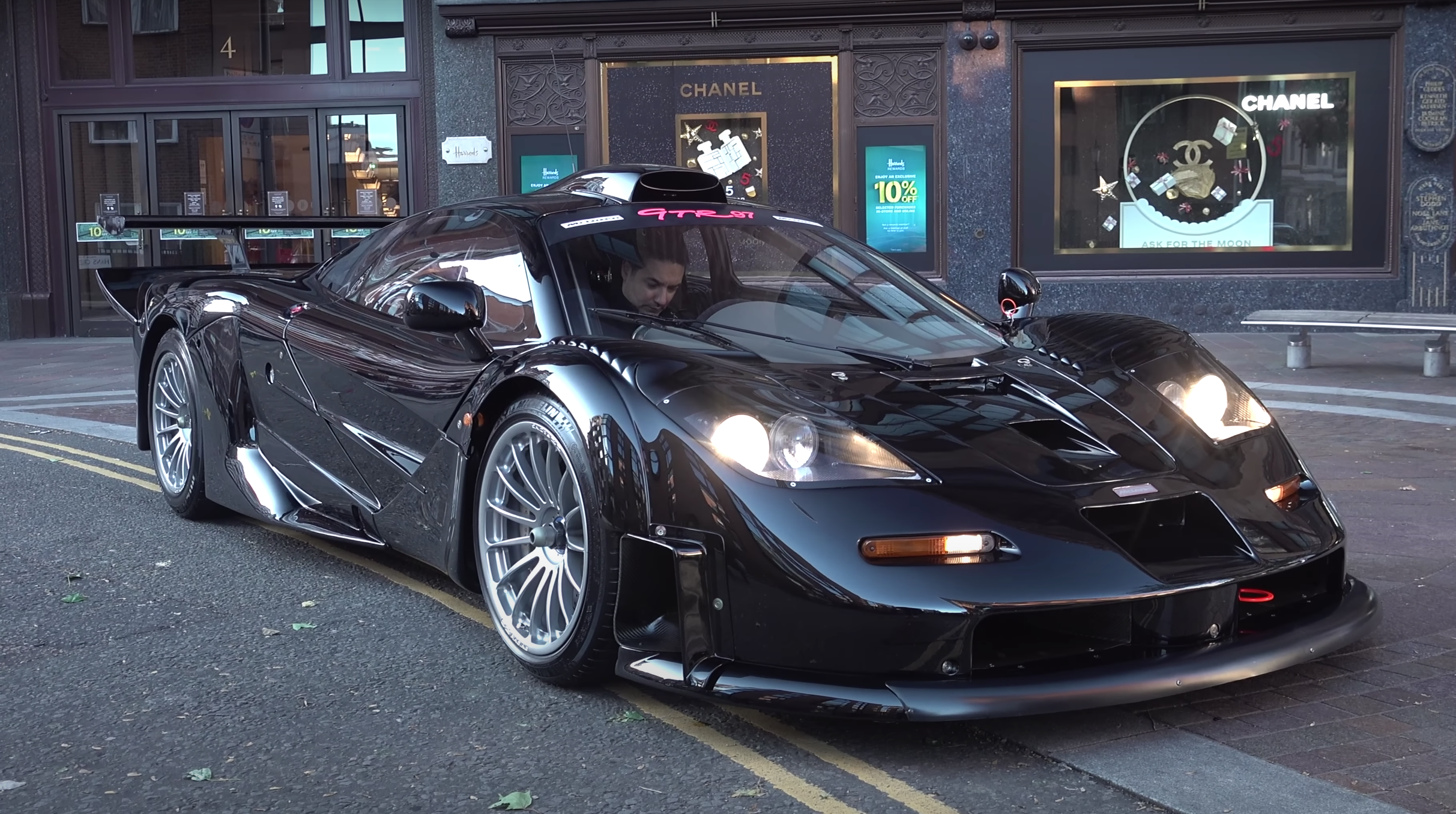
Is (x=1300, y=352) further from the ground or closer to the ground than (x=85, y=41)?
closer to the ground

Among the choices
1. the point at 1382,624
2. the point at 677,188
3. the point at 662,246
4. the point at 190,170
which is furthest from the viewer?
the point at 190,170

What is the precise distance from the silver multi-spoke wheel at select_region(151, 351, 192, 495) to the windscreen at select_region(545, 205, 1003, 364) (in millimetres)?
2283

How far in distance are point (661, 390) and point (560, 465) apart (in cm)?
42

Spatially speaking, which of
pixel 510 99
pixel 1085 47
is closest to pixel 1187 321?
pixel 1085 47

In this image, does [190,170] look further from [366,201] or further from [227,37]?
[366,201]

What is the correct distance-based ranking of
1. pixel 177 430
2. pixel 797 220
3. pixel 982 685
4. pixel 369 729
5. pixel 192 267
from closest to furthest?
pixel 982 685
pixel 369 729
pixel 797 220
pixel 177 430
pixel 192 267

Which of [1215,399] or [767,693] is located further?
[1215,399]

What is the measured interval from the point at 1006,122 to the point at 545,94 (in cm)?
435

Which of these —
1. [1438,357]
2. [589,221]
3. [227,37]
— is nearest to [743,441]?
[589,221]

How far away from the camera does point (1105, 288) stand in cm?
1418

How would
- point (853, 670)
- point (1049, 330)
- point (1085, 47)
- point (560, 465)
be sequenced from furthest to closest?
point (1085, 47), point (1049, 330), point (560, 465), point (853, 670)

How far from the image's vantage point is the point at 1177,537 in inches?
136

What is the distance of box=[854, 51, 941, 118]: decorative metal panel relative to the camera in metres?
14.2

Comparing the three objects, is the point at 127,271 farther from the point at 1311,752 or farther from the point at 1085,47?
the point at 1085,47
